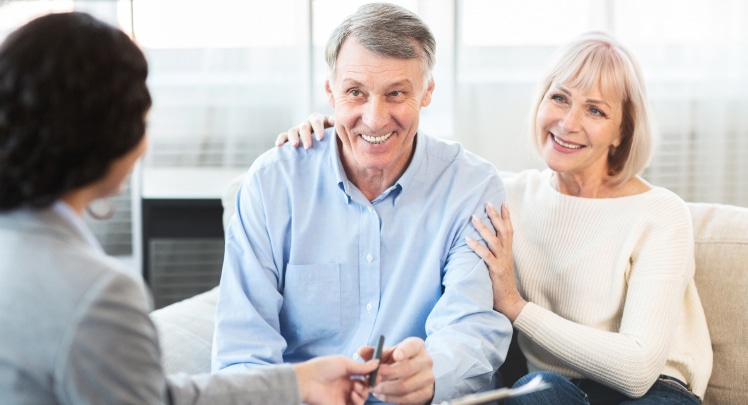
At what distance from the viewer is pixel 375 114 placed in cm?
159

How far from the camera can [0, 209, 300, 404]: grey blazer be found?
845 millimetres

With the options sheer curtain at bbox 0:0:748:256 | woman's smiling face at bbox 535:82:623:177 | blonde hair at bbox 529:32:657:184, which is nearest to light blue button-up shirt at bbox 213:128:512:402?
woman's smiling face at bbox 535:82:623:177

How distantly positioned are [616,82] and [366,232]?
666 millimetres

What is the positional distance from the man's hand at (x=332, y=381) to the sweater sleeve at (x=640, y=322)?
0.51 metres

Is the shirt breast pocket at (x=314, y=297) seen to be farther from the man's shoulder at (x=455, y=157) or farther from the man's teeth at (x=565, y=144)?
the man's teeth at (x=565, y=144)

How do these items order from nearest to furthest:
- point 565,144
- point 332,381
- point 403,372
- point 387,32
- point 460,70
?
point 332,381, point 403,372, point 387,32, point 565,144, point 460,70

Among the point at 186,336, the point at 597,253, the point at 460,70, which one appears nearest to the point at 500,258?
the point at 597,253

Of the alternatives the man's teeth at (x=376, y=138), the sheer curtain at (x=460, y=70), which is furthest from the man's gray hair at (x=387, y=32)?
the sheer curtain at (x=460, y=70)

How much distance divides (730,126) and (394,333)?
211 cm

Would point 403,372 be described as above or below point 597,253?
below

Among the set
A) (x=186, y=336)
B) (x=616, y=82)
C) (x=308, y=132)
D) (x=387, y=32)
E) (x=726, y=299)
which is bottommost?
(x=186, y=336)

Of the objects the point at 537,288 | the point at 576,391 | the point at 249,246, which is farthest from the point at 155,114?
the point at 576,391

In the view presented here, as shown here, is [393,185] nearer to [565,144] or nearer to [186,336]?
[565,144]

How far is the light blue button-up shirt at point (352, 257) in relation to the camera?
1.63 m
